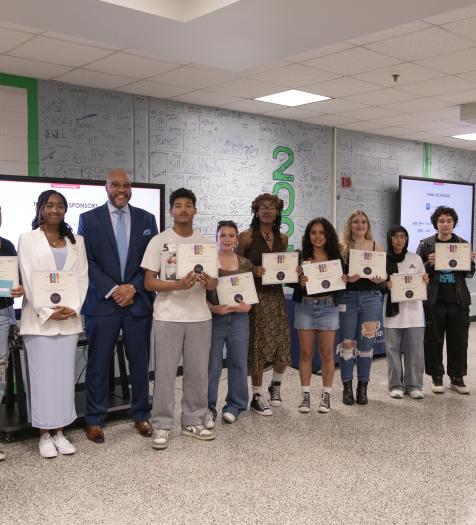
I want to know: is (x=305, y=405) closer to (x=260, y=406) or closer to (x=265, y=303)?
(x=260, y=406)

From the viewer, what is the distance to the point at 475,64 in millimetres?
4621

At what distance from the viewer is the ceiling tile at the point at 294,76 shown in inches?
185

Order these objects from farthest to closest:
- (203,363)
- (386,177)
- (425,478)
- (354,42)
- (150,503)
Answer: (386,177) → (354,42) → (203,363) → (425,478) → (150,503)

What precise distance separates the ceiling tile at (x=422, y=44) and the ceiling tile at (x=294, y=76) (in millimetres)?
638

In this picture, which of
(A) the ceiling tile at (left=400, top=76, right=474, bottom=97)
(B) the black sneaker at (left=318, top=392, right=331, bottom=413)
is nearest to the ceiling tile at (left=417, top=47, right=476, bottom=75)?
(A) the ceiling tile at (left=400, top=76, right=474, bottom=97)

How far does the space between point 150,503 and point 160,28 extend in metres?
2.64

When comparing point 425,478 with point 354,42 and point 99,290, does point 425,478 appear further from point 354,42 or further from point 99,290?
point 354,42

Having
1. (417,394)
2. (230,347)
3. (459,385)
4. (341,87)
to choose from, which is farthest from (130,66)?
(459,385)

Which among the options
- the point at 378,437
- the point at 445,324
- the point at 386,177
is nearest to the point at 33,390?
the point at 378,437

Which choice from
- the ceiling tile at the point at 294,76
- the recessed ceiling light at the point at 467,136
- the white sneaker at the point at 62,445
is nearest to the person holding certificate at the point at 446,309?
the ceiling tile at the point at 294,76

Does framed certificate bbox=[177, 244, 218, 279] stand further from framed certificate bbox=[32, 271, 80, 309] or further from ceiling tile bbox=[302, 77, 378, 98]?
ceiling tile bbox=[302, 77, 378, 98]

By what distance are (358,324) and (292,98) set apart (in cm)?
238

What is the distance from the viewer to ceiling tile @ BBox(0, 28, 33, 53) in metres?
3.78

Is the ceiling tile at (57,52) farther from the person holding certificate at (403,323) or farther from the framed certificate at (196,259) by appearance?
the person holding certificate at (403,323)
